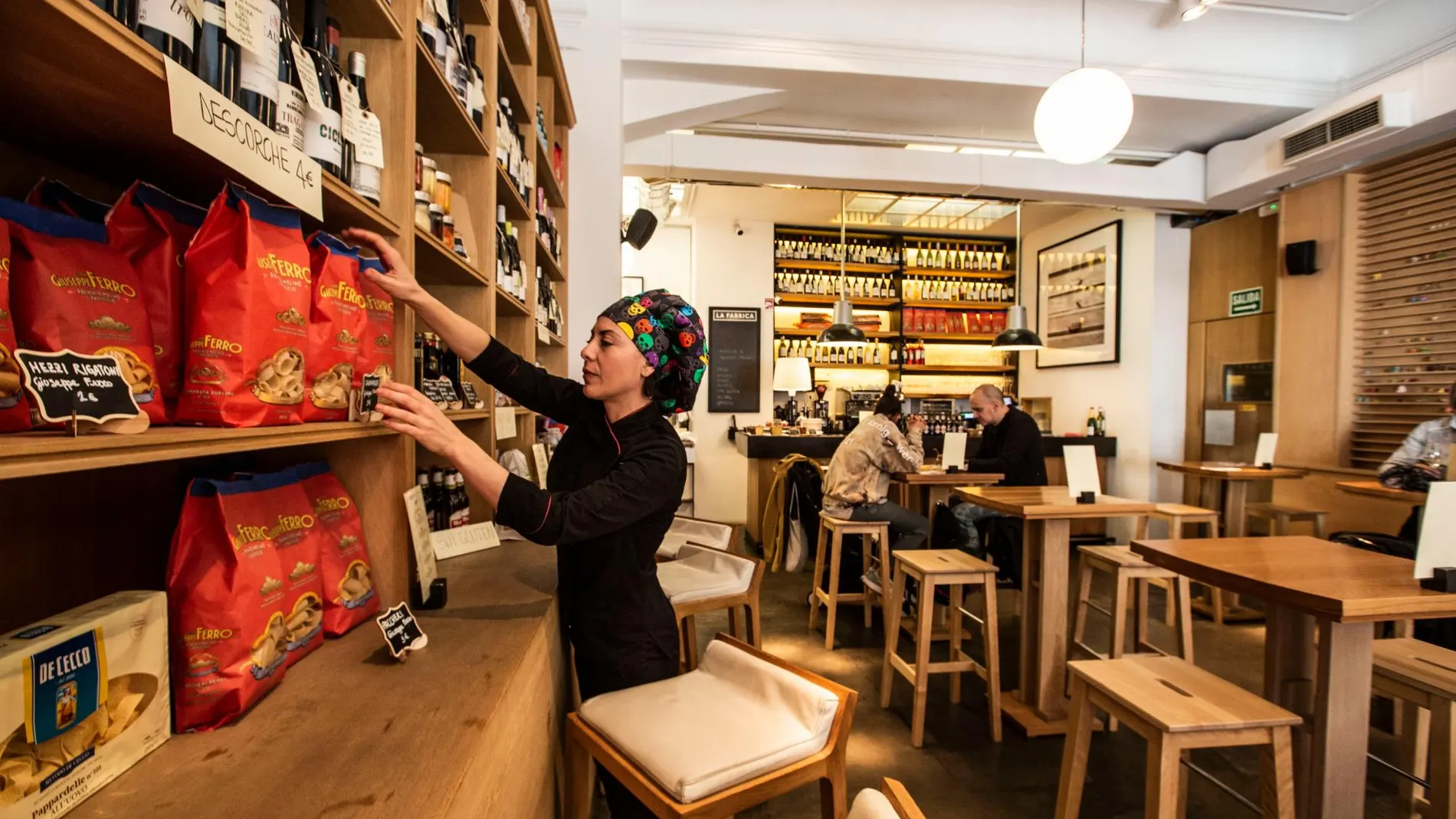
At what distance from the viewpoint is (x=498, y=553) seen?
1.86 m

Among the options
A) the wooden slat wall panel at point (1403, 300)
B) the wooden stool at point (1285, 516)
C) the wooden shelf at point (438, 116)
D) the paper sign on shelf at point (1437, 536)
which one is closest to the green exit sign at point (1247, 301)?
the wooden slat wall panel at point (1403, 300)

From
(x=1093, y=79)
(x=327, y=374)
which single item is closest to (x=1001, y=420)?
(x=1093, y=79)

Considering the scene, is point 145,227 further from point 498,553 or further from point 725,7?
point 725,7

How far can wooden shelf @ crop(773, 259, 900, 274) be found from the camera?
7594mm

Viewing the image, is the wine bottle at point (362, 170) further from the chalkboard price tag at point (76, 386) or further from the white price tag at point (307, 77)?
the chalkboard price tag at point (76, 386)

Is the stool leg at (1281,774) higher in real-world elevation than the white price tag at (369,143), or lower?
lower

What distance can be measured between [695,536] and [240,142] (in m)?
2.27

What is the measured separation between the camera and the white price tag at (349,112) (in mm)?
1111

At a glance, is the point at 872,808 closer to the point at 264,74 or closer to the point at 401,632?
the point at 401,632

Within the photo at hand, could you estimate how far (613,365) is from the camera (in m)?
1.50

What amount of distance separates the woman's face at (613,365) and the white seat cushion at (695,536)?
119 centimetres

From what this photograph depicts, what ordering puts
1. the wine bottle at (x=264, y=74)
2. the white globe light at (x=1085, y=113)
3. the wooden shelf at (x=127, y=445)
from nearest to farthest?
1. the wooden shelf at (x=127, y=445)
2. the wine bottle at (x=264, y=74)
3. the white globe light at (x=1085, y=113)

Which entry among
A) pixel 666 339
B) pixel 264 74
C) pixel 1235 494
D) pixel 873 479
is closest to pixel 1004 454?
pixel 873 479

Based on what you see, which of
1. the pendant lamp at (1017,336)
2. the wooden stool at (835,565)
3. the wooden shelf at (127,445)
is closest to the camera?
the wooden shelf at (127,445)
